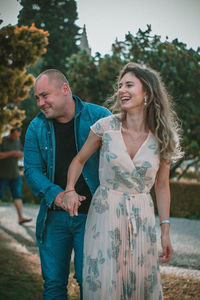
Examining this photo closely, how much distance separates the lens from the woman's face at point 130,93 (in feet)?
7.04

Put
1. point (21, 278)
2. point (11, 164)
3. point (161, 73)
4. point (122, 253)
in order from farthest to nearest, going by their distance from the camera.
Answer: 1. point (161, 73)
2. point (11, 164)
3. point (21, 278)
4. point (122, 253)

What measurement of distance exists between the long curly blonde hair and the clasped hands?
651mm

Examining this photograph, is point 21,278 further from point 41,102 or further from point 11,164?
point 11,164

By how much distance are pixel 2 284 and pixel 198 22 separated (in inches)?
146

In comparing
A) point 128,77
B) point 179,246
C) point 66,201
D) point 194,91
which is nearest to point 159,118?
point 128,77

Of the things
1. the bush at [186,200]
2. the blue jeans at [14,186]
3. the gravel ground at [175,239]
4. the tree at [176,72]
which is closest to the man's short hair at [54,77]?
the gravel ground at [175,239]

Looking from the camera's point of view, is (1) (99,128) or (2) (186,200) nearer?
(1) (99,128)

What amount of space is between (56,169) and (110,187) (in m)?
0.66

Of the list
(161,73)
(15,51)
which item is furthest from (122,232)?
(161,73)

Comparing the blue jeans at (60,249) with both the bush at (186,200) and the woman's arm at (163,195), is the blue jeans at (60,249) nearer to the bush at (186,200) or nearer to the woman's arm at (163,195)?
the woman's arm at (163,195)

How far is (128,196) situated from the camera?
2090 millimetres

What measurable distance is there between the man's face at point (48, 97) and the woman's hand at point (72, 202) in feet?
2.45

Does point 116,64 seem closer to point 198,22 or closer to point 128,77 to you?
point 198,22

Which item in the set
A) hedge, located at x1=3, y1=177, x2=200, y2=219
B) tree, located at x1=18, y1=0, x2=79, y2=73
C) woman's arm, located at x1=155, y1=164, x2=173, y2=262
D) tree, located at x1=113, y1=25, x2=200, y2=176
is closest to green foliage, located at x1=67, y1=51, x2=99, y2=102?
tree, located at x1=18, y1=0, x2=79, y2=73
